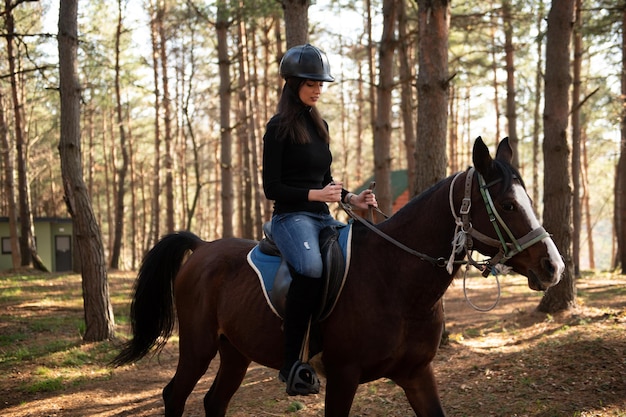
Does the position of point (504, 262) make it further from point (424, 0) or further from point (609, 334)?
point (424, 0)

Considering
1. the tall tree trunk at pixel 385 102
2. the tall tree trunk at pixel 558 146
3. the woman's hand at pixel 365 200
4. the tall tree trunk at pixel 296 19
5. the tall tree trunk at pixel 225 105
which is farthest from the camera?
the tall tree trunk at pixel 225 105

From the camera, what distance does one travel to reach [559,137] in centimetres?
995

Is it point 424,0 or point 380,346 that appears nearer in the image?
point 380,346

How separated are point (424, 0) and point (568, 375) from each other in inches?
214

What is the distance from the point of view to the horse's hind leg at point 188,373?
4.85 metres

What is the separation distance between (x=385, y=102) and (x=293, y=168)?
1041 cm

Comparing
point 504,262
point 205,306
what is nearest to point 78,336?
point 205,306

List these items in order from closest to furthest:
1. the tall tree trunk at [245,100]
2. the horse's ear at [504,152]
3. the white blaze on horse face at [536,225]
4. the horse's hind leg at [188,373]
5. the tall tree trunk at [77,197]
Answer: the white blaze on horse face at [536,225]
the horse's ear at [504,152]
the horse's hind leg at [188,373]
the tall tree trunk at [77,197]
the tall tree trunk at [245,100]

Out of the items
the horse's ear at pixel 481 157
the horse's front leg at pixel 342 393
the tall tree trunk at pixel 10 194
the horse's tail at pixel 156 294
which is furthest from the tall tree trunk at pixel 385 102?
the tall tree trunk at pixel 10 194

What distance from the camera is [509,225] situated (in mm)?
3387

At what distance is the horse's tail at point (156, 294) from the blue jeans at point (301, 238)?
177 cm

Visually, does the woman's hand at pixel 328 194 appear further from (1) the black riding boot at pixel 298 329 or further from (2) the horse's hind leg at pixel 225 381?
(2) the horse's hind leg at pixel 225 381

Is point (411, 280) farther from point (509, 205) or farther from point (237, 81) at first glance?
point (237, 81)

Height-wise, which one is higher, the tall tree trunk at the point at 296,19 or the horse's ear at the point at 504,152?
the tall tree trunk at the point at 296,19
